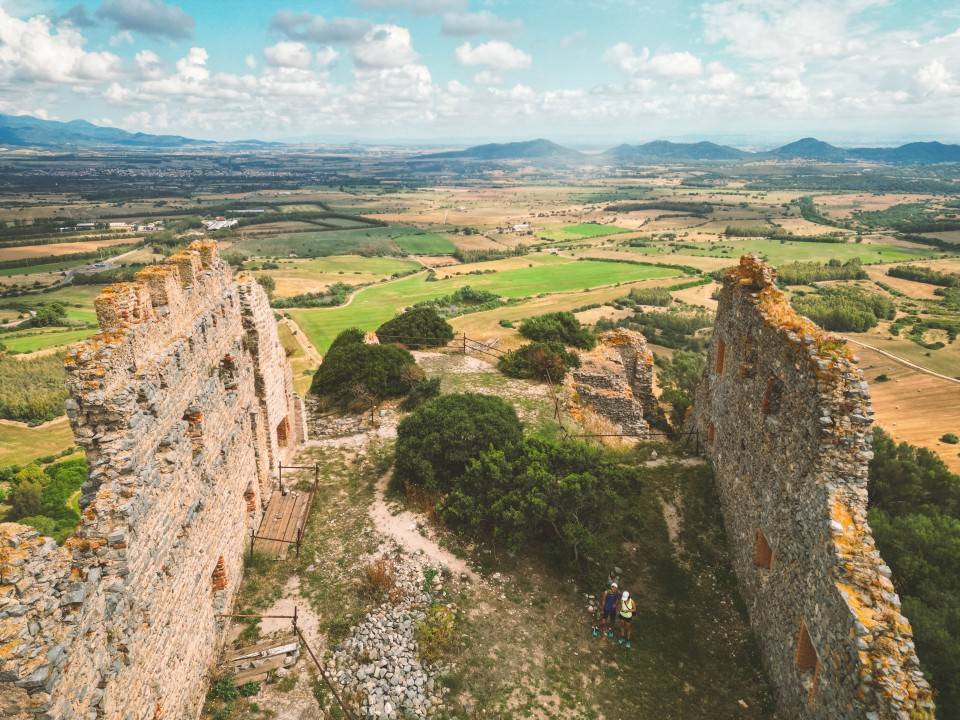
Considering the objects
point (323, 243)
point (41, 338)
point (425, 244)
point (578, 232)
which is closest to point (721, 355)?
point (41, 338)

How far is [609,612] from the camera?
37.0 ft

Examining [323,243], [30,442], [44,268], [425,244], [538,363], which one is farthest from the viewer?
[425,244]

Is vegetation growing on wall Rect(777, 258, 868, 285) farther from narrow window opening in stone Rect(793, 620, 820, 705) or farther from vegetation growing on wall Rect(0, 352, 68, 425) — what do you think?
vegetation growing on wall Rect(0, 352, 68, 425)

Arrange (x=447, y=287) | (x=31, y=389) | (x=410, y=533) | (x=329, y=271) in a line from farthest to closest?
(x=329, y=271) → (x=447, y=287) → (x=31, y=389) → (x=410, y=533)

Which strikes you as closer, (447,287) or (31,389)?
(31,389)

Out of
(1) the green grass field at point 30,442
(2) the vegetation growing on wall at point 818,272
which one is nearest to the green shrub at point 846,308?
(2) the vegetation growing on wall at point 818,272

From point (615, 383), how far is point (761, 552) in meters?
12.9

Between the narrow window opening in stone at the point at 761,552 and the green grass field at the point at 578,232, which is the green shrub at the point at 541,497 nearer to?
the narrow window opening in stone at the point at 761,552

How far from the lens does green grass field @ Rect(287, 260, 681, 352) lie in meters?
58.9

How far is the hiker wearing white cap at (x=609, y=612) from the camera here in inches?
441

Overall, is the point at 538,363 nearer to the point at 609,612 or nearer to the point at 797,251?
the point at 609,612

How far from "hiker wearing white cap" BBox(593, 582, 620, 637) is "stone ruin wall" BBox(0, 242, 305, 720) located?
25.5 ft

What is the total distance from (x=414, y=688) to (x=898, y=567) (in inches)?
429

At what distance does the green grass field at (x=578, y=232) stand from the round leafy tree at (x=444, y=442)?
110 m
